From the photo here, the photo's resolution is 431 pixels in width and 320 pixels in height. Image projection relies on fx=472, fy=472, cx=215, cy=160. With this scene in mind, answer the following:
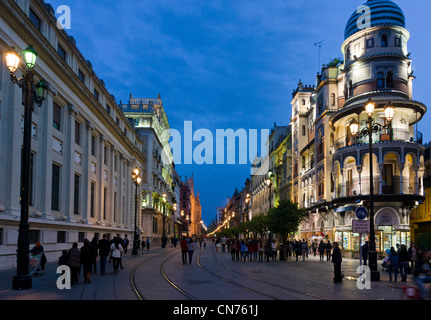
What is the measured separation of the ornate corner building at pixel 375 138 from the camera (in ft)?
137

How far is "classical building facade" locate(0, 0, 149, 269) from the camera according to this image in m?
23.4

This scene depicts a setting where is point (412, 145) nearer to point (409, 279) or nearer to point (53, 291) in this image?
point (409, 279)

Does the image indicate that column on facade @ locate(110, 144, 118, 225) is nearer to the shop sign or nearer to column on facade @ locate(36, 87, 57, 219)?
column on facade @ locate(36, 87, 57, 219)

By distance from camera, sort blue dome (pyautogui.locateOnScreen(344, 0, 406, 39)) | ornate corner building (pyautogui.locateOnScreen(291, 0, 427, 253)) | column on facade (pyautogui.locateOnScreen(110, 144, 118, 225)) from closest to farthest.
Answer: ornate corner building (pyautogui.locateOnScreen(291, 0, 427, 253)) < blue dome (pyautogui.locateOnScreen(344, 0, 406, 39)) < column on facade (pyautogui.locateOnScreen(110, 144, 118, 225))

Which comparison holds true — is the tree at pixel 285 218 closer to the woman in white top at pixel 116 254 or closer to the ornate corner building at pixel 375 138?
the ornate corner building at pixel 375 138

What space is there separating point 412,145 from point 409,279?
22.9 m

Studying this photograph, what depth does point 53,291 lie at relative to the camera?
14812 mm

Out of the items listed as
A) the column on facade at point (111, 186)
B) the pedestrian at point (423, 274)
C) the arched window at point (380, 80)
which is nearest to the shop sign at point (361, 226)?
the pedestrian at point (423, 274)

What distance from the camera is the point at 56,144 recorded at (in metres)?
32.1

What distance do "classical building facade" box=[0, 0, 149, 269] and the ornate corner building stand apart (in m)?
22.6

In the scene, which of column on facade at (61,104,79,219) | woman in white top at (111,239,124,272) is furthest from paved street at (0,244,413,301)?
column on facade at (61,104,79,219)

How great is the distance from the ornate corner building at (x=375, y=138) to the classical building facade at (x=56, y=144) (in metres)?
22.6
